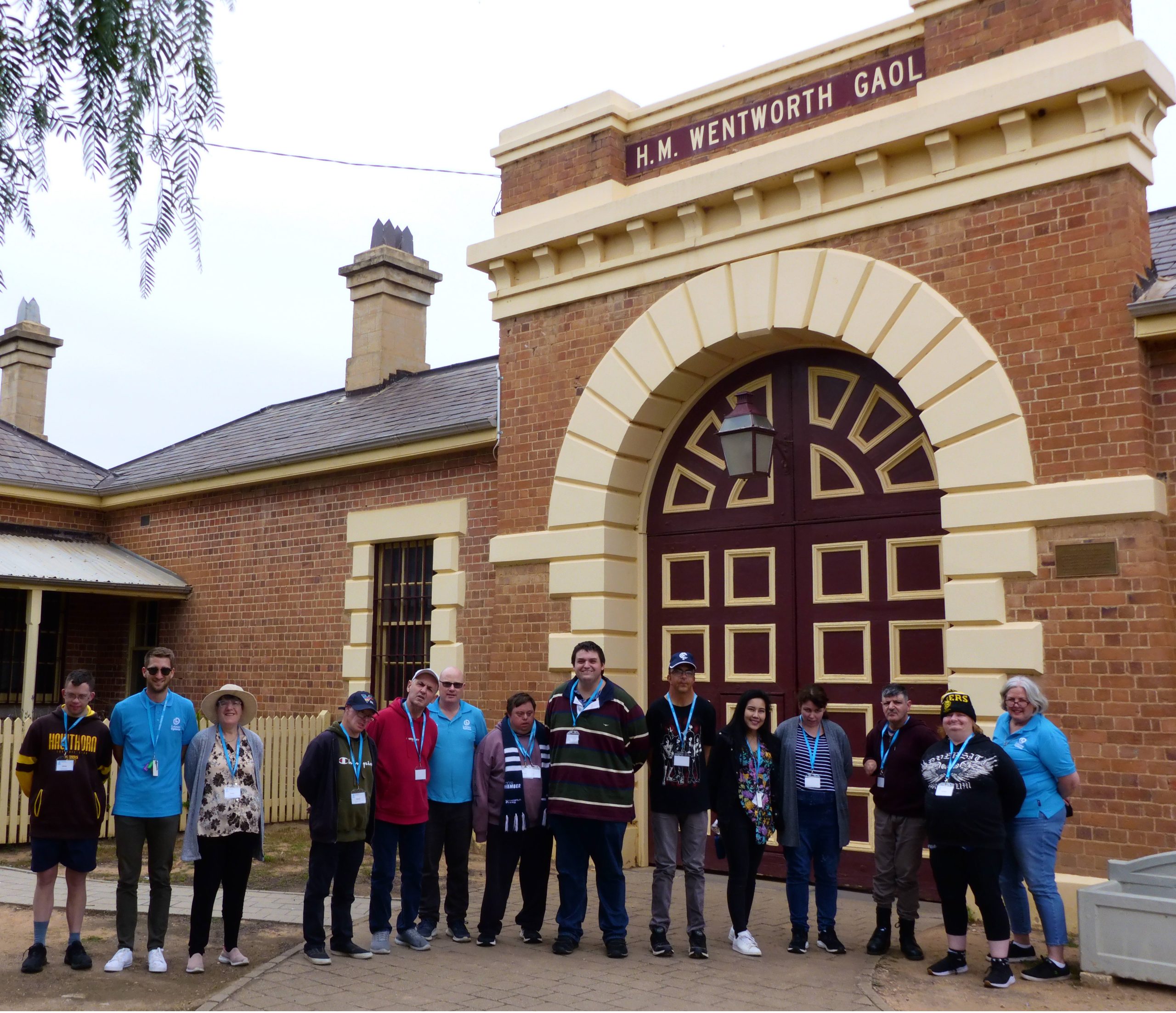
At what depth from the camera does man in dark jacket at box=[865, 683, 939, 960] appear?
6898 millimetres

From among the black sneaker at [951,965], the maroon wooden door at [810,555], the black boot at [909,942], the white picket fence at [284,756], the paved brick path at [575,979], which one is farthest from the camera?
the white picket fence at [284,756]

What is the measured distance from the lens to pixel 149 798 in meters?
6.63

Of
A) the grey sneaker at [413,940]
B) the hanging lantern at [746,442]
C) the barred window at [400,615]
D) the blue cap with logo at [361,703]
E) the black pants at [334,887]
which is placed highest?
the hanging lantern at [746,442]

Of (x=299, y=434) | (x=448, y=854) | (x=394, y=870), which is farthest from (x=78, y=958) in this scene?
(x=299, y=434)

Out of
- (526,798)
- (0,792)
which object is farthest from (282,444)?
(526,798)

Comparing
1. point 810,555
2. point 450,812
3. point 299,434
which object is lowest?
point 450,812

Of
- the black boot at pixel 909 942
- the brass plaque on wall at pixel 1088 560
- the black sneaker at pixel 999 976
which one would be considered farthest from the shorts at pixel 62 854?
the brass plaque on wall at pixel 1088 560

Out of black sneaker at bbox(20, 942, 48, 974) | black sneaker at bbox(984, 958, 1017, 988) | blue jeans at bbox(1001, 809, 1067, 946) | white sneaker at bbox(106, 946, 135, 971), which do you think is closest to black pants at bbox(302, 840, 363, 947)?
white sneaker at bbox(106, 946, 135, 971)

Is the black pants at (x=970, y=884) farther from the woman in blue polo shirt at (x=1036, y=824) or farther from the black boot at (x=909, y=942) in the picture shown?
the black boot at (x=909, y=942)

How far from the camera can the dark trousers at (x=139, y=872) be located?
6578 millimetres

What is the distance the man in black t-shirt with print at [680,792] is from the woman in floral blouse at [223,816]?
234 centimetres

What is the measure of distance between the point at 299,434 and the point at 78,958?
9.31 meters

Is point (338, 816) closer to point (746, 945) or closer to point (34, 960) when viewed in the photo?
point (34, 960)

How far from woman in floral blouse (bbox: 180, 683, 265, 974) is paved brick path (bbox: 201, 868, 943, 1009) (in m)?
0.41
